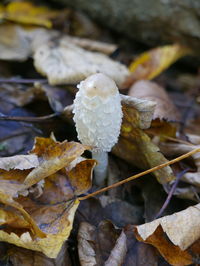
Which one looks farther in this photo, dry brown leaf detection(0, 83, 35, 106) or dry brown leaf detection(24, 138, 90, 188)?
dry brown leaf detection(0, 83, 35, 106)

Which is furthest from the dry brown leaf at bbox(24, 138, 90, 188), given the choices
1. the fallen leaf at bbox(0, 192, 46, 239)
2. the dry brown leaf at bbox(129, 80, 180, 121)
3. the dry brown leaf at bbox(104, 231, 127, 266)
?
the dry brown leaf at bbox(129, 80, 180, 121)

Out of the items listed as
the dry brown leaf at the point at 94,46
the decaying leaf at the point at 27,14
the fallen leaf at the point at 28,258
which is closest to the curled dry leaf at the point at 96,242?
the fallen leaf at the point at 28,258

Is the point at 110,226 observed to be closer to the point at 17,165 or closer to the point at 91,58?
the point at 17,165

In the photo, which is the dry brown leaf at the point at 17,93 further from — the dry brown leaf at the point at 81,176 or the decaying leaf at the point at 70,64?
the dry brown leaf at the point at 81,176

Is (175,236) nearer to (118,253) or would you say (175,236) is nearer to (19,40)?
(118,253)

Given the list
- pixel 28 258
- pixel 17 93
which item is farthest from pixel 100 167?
pixel 17 93

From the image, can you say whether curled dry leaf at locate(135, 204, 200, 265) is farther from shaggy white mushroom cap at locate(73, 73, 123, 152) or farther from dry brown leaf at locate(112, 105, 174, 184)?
shaggy white mushroom cap at locate(73, 73, 123, 152)
